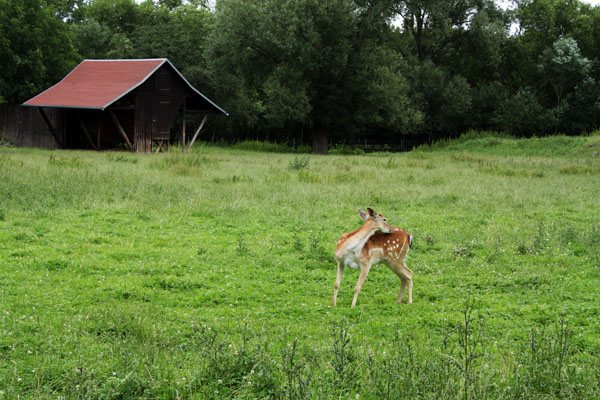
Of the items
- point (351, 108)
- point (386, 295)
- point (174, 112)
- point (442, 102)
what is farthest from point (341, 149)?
point (386, 295)

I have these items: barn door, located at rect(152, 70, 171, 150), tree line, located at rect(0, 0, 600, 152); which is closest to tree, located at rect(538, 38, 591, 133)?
tree line, located at rect(0, 0, 600, 152)

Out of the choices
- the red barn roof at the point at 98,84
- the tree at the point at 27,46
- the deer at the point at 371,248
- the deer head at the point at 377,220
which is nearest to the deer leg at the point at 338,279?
→ the deer at the point at 371,248

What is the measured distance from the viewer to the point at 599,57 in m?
50.8

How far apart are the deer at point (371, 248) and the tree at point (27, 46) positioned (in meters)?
36.7

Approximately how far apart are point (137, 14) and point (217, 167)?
47.2m

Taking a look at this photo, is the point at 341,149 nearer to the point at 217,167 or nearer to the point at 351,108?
the point at 351,108

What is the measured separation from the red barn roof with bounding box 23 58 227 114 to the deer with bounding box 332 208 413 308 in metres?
26.0

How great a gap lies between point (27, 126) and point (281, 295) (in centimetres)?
3628

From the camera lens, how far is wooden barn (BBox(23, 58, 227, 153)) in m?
33.3

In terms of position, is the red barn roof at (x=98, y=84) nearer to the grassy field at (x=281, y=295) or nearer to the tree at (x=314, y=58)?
the tree at (x=314, y=58)

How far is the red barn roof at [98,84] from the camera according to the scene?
32.0 m

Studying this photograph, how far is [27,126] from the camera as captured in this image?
38.6 metres

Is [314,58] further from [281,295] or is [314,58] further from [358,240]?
[358,240]

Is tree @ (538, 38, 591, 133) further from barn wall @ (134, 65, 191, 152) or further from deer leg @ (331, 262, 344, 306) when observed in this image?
deer leg @ (331, 262, 344, 306)
